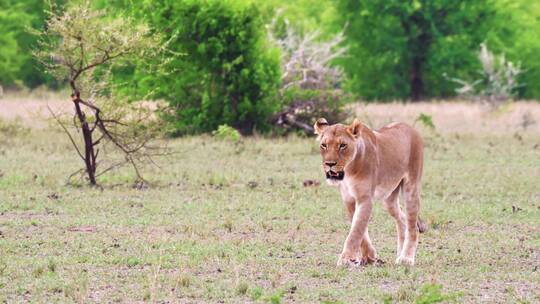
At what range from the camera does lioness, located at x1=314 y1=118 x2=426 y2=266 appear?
370 inches

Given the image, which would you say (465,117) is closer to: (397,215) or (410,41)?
(410,41)

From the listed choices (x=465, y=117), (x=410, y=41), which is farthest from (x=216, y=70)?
(x=410, y=41)

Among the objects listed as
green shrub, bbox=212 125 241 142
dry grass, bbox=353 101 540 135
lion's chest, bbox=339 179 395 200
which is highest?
lion's chest, bbox=339 179 395 200

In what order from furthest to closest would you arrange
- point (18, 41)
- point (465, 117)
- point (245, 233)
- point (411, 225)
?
point (18, 41), point (465, 117), point (245, 233), point (411, 225)

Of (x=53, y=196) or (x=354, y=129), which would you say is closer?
(x=354, y=129)

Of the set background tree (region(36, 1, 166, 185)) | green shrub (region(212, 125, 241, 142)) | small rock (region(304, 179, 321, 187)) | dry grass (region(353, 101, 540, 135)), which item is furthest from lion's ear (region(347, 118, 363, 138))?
dry grass (region(353, 101, 540, 135))

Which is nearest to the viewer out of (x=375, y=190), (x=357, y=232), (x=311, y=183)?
(x=357, y=232)

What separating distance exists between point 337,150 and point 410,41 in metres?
39.5

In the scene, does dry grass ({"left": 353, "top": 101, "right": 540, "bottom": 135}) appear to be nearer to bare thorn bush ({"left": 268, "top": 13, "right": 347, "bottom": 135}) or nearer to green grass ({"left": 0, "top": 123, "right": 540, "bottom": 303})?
bare thorn bush ({"left": 268, "top": 13, "right": 347, "bottom": 135})

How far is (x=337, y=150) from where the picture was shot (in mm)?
9367

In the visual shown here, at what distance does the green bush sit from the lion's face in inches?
616

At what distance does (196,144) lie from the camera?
2392 centimetres

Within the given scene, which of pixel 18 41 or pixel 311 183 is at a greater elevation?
pixel 18 41

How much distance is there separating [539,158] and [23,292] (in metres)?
14.7
